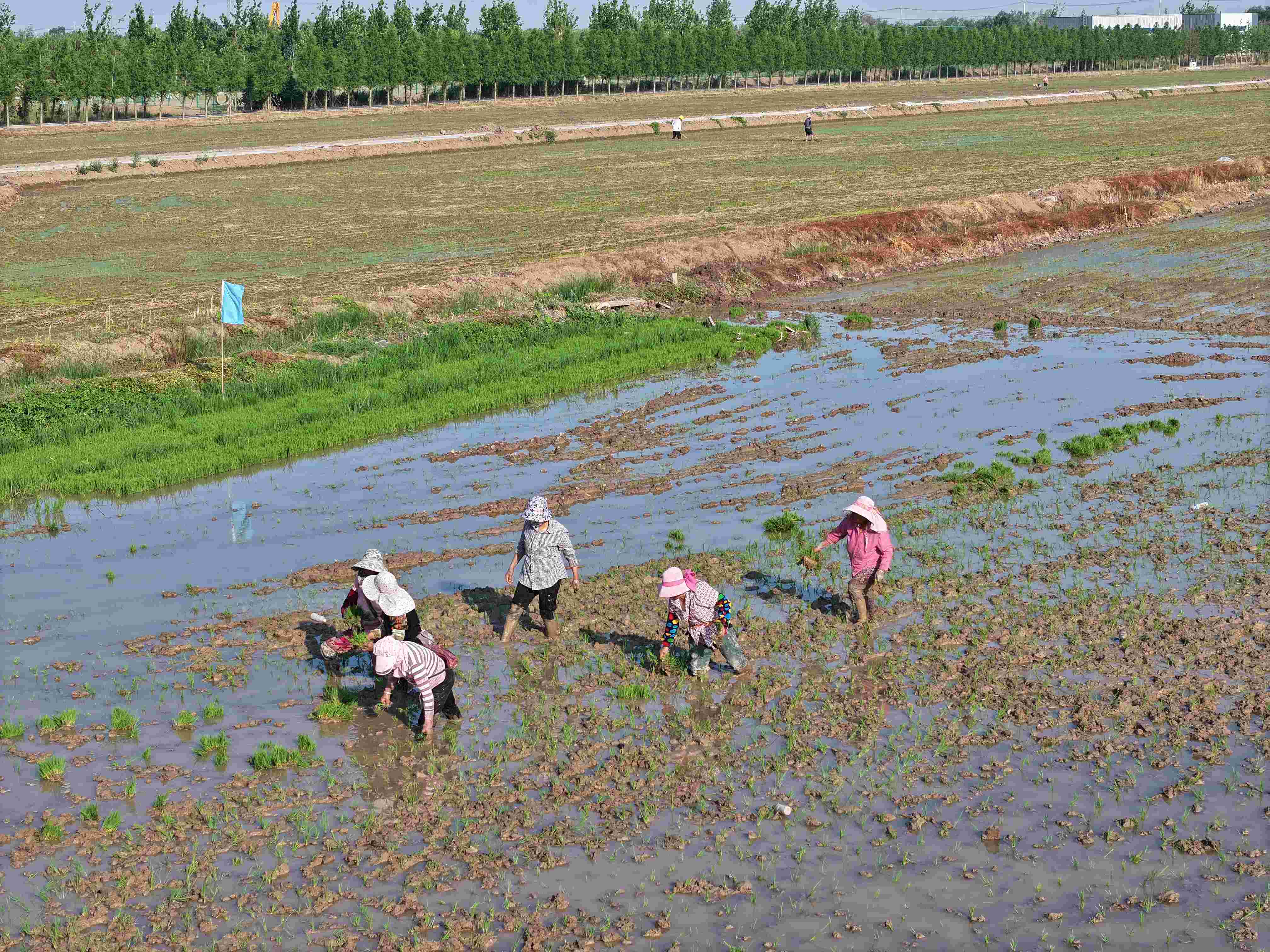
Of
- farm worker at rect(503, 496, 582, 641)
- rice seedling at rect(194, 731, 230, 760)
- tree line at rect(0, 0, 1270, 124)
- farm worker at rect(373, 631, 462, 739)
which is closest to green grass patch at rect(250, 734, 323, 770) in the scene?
rice seedling at rect(194, 731, 230, 760)

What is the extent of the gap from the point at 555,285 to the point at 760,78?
136m

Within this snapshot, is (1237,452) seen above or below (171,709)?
above

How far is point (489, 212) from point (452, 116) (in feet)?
172

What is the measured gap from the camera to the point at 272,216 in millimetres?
47312

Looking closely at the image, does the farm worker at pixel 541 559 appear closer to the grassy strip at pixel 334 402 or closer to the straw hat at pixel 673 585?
the straw hat at pixel 673 585

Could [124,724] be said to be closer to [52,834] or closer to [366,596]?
[52,834]

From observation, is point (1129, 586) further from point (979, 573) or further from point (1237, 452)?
point (1237, 452)

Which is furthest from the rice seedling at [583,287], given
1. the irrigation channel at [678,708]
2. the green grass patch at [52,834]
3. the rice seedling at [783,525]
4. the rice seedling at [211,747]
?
the green grass patch at [52,834]

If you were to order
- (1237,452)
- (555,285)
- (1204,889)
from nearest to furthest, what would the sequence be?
(1204,889), (1237,452), (555,285)

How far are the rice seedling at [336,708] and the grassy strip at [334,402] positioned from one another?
26.3 feet

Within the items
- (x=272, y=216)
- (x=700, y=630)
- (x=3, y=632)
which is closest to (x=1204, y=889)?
(x=700, y=630)

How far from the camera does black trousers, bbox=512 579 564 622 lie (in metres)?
12.8

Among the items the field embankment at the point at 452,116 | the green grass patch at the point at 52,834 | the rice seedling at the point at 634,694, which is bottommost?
the green grass patch at the point at 52,834

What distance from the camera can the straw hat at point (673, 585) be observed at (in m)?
11.8
